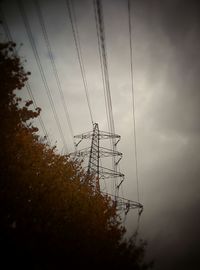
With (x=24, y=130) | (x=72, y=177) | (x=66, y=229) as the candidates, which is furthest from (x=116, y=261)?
(x=24, y=130)

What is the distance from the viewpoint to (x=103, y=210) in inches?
768

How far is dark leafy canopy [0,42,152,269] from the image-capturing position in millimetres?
12906

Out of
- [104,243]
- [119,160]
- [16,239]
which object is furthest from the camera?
[119,160]

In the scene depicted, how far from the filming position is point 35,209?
13.8m

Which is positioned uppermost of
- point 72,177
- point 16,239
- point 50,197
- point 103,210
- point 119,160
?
point 119,160

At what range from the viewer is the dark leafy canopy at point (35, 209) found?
12.9 meters

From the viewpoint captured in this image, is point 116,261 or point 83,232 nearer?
point 83,232

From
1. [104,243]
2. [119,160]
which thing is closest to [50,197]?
[104,243]

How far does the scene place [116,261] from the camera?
57.9 ft

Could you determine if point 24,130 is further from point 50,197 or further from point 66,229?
point 66,229

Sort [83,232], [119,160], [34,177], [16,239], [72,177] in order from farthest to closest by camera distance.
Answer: [119,160] → [72,177] → [83,232] → [34,177] → [16,239]

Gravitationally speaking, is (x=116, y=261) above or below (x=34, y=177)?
below

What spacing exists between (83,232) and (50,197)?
10.3ft

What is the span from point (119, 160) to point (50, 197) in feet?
43.9
